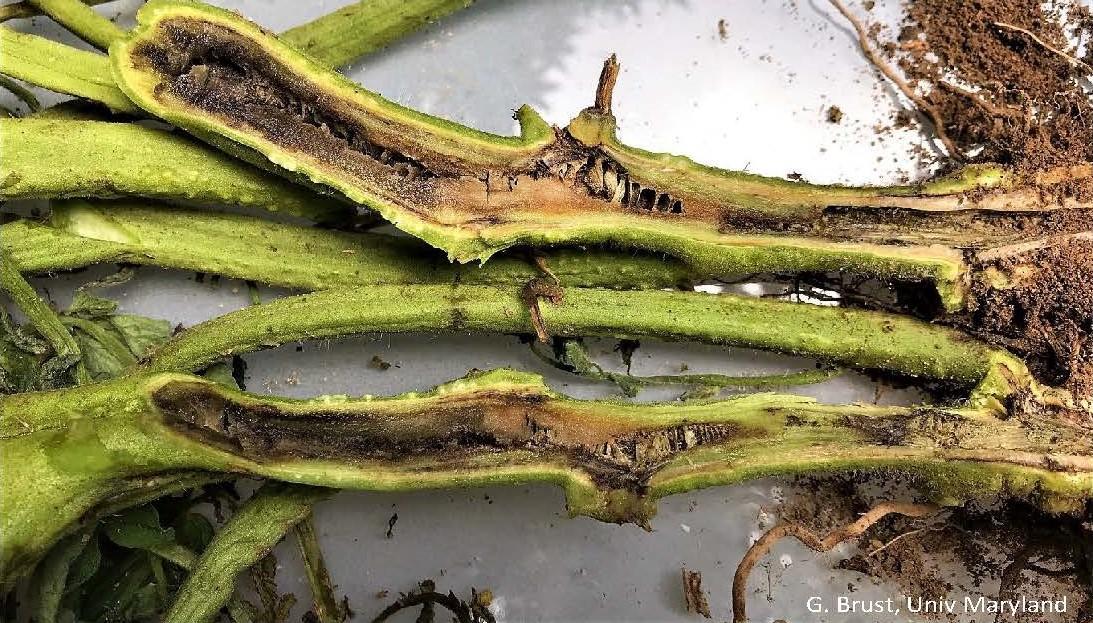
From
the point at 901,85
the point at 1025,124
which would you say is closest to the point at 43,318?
the point at 901,85

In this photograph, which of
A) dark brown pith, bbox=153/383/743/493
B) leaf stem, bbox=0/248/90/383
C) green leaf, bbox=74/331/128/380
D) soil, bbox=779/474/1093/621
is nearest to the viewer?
dark brown pith, bbox=153/383/743/493

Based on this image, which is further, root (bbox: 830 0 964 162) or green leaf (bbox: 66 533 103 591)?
root (bbox: 830 0 964 162)

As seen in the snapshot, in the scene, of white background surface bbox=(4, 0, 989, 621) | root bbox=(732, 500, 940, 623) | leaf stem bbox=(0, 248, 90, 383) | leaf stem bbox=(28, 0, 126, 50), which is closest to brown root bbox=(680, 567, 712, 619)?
white background surface bbox=(4, 0, 989, 621)

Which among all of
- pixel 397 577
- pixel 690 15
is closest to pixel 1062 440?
pixel 690 15

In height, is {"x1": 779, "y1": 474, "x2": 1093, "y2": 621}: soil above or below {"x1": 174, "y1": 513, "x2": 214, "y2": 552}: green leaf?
above

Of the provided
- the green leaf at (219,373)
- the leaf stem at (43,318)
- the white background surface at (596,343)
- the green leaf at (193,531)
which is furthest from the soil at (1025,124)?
the leaf stem at (43,318)

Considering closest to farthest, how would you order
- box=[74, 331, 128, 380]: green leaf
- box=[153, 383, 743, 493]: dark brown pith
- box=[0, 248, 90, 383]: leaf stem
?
1. box=[153, 383, 743, 493]: dark brown pith
2. box=[0, 248, 90, 383]: leaf stem
3. box=[74, 331, 128, 380]: green leaf

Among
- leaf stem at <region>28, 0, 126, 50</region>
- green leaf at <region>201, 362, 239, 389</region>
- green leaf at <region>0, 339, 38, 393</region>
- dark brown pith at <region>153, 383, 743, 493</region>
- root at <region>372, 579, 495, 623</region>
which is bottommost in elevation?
root at <region>372, 579, 495, 623</region>

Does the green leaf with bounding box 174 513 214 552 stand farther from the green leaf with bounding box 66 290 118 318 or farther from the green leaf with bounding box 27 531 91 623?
the green leaf with bounding box 66 290 118 318

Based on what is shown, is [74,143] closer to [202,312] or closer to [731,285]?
[202,312]
